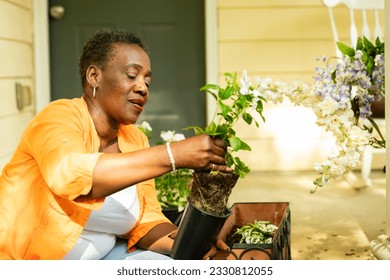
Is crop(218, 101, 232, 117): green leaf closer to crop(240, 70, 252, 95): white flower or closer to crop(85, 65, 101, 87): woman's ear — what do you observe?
crop(240, 70, 252, 95): white flower

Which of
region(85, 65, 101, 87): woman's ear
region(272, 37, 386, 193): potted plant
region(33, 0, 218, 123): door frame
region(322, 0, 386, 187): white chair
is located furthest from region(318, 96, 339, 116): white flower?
region(33, 0, 218, 123): door frame

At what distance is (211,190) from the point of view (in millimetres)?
Result: 1353

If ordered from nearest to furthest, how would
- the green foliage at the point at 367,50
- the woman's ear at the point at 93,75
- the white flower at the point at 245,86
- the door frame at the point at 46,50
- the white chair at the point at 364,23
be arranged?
1. the white flower at the point at 245,86
2. the woman's ear at the point at 93,75
3. the green foliage at the point at 367,50
4. the white chair at the point at 364,23
5. the door frame at the point at 46,50

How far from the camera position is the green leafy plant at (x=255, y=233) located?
1.71m

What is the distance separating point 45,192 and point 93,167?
27cm

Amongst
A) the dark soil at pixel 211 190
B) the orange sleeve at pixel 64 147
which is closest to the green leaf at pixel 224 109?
the dark soil at pixel 211 190

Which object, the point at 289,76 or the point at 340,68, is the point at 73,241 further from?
the point at 289,76

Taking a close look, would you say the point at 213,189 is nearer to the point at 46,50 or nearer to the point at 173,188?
the point at 173,188

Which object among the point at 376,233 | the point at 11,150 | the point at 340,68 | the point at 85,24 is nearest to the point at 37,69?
the point at 85,24

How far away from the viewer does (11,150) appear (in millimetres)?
3754

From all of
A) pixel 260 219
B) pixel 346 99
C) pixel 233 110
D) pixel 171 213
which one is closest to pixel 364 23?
pixel 171 213

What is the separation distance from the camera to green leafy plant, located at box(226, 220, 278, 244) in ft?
5.61

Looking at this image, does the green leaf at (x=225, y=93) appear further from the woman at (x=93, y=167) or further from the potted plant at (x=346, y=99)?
the potted plant at (x=346, y=99)

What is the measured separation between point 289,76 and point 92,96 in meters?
3.03
